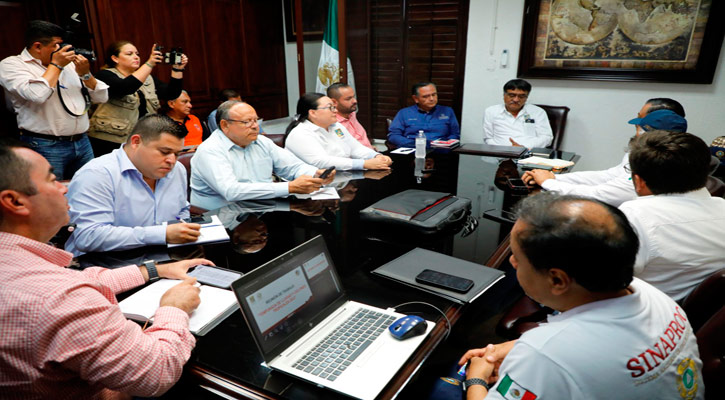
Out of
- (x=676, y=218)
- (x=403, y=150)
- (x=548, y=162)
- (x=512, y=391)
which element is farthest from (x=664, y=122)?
(x=512, y=391)

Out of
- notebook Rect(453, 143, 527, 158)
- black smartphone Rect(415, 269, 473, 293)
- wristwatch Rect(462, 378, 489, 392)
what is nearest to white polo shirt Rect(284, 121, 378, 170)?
notebook Rect(453, 143, 527, 158)

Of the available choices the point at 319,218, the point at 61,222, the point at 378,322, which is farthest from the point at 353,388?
the point at 319,218

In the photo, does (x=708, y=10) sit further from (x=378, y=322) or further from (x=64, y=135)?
(x=64, y=135)

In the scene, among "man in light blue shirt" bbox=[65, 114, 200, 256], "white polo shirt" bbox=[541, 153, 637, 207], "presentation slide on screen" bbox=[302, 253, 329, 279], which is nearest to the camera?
"presentation slide on screen" bbox=[302, 253, 329, 279]

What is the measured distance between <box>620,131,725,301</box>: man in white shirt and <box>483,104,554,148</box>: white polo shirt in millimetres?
2568

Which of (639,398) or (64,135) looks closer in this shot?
(639,398)

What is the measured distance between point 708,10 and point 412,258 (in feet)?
12.7

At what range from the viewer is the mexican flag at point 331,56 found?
4.71m

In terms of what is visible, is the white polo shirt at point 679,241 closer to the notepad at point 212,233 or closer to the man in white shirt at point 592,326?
the man in white shirt at point 592,326

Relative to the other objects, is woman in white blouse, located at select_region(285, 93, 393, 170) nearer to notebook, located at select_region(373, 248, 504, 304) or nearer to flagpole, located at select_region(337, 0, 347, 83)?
notebook, located at select_region(373, 248, 504, 304)

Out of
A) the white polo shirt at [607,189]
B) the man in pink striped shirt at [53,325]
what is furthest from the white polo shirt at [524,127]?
the man in pink striped shirt at [53,325]

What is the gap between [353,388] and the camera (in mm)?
848

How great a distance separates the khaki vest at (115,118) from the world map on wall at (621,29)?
371 centimetres

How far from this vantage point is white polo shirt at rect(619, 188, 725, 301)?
1.29m
